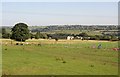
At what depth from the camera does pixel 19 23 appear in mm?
98312

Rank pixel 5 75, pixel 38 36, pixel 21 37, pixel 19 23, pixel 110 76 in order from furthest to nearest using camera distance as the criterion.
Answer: pixel 38 36 → pixel 19 23 → pixel 21 37 → pixel 110 76 → pixel 5 75

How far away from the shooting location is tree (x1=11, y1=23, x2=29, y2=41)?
92.2 meters

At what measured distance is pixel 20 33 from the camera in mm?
92562

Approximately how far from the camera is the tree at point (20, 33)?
92.2m

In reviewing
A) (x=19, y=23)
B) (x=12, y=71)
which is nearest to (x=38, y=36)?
(x=19, y=23)

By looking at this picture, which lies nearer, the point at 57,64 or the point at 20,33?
the point at 57,64

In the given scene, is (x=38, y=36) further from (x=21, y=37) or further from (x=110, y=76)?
(x=110, y=76)

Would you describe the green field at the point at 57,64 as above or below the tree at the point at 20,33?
below

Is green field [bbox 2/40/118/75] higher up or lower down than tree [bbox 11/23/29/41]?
lower down

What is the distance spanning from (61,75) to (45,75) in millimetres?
1085

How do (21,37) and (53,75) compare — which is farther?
(21,37)

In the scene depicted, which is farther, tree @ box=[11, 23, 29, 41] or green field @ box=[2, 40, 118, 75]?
tree @ box=[11, 23, 29, 41]

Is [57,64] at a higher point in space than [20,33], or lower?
lower

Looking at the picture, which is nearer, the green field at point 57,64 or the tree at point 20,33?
the green field at point 57,64
